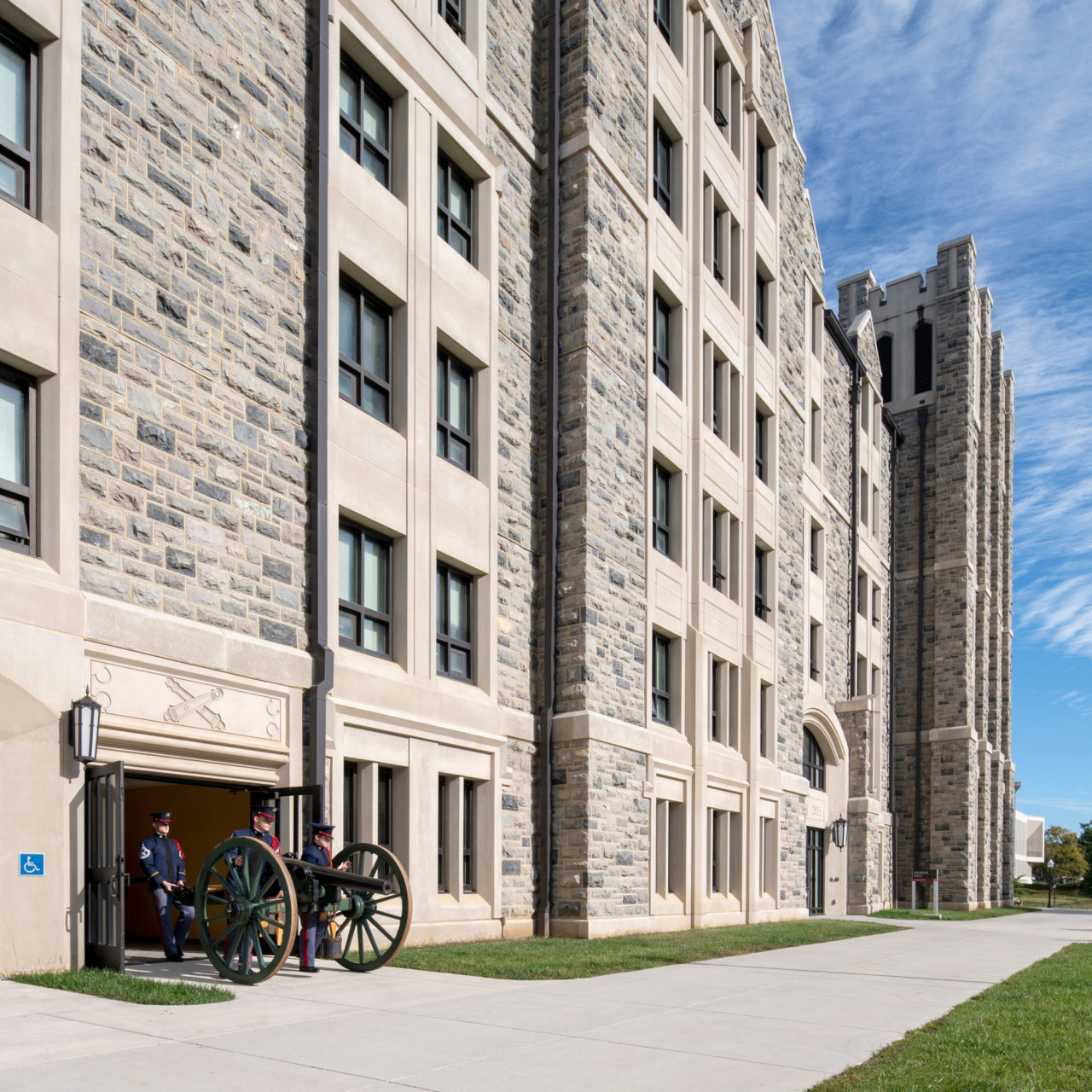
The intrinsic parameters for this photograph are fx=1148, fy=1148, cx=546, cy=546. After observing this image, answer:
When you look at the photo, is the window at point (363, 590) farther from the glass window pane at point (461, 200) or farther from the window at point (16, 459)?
the glass window pane at point (461, 200)

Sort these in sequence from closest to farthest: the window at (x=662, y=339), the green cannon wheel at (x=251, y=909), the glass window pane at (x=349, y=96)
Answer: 1. the green cannon wheel at (x=251, y=909)
2. the glass window pane at (x=349, y=96)
3. the window at (x=662, y=339)

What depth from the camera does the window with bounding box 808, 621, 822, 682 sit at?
32188 mm

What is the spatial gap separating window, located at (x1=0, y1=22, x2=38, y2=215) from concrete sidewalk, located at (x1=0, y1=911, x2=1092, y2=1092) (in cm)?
706

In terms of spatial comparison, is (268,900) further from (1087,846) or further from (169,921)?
(1087,846)

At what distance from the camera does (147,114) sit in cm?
1191

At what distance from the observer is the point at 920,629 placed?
44.7 meters

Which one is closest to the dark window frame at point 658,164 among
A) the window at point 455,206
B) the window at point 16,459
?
the window at point 455,206

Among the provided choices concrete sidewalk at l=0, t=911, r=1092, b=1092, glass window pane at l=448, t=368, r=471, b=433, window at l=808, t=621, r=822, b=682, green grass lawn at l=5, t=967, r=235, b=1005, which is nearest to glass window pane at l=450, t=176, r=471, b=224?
glass window pane at l=448, t=368, r=471, b=433

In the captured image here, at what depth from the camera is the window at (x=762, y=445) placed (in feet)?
88.0

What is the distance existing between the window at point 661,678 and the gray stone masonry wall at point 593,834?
2.67 meters

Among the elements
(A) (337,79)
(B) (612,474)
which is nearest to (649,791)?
(B) (612,474)

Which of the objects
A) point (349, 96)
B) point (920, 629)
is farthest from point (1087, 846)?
point (349, 96)

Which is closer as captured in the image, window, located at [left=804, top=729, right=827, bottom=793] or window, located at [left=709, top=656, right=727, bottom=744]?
window, located at [left=709, top=656, right=727, bottom=744]

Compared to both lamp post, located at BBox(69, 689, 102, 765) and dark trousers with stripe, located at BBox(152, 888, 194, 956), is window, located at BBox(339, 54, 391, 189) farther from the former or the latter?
dark trousers with stripe, located at BBox(152, 888, 194, 956)
